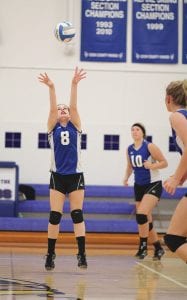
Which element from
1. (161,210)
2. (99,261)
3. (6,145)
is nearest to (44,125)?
(6,145)

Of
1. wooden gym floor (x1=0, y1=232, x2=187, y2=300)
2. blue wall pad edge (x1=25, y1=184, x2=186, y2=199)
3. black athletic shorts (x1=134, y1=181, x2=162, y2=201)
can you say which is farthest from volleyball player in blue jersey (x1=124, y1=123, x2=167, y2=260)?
blue wall pad edge (x1=25, y1=184, x2=186, y2=199)

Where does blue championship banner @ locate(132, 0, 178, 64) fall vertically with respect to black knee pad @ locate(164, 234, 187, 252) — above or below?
above

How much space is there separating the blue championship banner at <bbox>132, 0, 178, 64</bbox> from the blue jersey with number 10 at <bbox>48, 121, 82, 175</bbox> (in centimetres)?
766

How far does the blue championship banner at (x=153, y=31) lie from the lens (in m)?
15.0

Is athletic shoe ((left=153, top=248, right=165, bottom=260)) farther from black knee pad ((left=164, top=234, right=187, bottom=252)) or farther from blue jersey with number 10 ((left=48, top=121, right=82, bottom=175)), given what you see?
black knee pad ((left=164, top=234, right=187, bottom=252))

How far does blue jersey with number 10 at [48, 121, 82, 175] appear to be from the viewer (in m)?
7.60

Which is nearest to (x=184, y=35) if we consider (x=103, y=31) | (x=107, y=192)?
(x=103, y=31)

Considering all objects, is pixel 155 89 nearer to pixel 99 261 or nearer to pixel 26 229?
pixel 26 229

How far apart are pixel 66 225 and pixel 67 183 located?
520cm

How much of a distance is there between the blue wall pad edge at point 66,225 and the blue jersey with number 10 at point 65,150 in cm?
513

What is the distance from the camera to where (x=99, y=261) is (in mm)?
9000

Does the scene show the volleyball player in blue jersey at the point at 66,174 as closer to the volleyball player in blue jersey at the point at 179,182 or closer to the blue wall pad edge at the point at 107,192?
the volleyball player in blue jersey at the point at 179,182

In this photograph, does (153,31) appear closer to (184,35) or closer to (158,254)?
(184,35)

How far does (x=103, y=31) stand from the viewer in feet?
48.8
